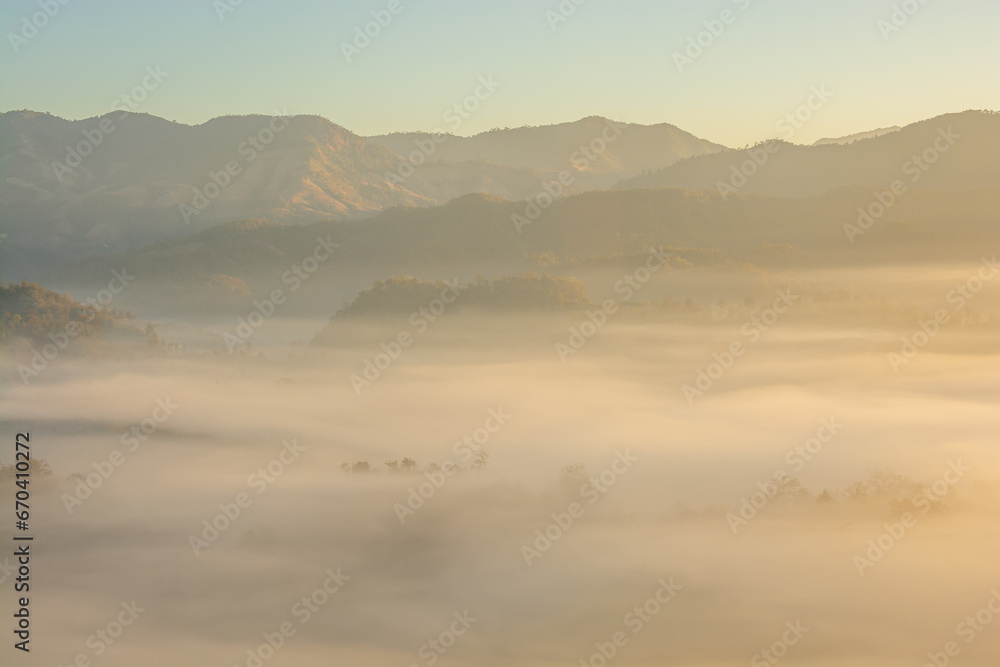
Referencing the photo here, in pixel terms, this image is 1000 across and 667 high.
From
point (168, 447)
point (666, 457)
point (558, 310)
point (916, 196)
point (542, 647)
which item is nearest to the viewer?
point (542, 647)

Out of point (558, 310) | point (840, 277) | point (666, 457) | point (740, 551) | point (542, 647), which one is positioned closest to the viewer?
point (542, 647)

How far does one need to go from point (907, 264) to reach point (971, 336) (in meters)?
29.5

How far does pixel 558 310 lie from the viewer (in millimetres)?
113000

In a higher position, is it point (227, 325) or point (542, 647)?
point (227, 325)

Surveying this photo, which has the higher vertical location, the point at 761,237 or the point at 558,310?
the point at 761,237

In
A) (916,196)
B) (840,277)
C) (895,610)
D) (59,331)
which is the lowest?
(895,610)

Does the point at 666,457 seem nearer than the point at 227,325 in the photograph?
Yes

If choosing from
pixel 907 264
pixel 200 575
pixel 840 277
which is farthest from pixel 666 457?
pixel 907 264

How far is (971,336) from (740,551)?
85058 millimetres

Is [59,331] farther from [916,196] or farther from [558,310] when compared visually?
[916,196]

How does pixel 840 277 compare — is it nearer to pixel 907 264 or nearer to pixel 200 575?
pixel 907 264

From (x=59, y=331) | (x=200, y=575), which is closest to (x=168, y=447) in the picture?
(x=59, y=331)

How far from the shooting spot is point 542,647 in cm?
3431

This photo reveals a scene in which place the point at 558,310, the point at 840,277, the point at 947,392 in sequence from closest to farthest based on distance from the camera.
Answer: the point at 947,392 < the point at 558,310 < the point at 840,277
